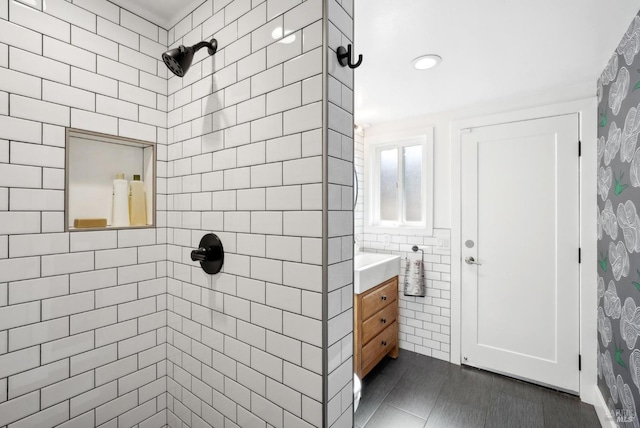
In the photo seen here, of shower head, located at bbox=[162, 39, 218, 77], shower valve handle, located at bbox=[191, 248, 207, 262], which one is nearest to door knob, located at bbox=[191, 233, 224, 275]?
shower valve handle, located at bbox=[191, 248, 207, 262]

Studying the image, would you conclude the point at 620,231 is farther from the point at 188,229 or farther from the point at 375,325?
the point at 188,229

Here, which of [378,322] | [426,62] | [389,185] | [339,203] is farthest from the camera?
[389,185]

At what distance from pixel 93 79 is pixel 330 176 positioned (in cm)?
101

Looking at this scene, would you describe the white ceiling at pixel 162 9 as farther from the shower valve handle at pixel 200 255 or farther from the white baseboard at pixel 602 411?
the white baseboard at pixel 602 411

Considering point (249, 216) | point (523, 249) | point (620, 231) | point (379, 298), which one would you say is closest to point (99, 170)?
point (249, 216)

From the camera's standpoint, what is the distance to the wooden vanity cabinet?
6.63ft

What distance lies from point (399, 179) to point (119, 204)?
2352 millimetres

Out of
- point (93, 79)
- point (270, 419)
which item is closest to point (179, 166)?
point (93, 79)

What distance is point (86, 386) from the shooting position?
1022mm

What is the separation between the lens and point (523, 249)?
2156mm

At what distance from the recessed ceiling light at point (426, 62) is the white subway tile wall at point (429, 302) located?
1171 millimetres

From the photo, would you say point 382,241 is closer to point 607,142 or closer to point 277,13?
point 607,142

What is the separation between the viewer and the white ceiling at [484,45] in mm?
1197

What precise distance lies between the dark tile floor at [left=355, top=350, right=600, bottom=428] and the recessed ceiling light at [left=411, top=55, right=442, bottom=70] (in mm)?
2235
